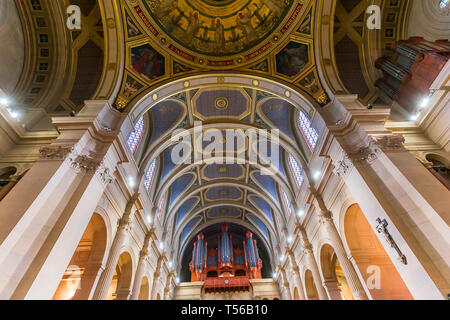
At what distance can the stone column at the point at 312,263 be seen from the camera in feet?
34.8

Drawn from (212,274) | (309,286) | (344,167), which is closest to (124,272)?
(309,286)

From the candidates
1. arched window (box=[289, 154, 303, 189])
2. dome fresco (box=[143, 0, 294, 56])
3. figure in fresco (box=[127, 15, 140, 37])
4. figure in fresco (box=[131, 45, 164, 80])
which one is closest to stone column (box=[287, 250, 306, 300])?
arched window (box=[289, 154, 303, 189])

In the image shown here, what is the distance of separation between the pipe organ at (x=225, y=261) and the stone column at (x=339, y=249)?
1365cm

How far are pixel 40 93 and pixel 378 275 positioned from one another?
15626 mm

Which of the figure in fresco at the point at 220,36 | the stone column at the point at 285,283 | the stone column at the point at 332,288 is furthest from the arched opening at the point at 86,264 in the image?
the stone column at the point at 285,283

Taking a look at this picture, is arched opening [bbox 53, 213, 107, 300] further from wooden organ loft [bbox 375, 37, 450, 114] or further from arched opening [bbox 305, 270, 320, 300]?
wooden organ loft [bbox 375, 37, 450, 114]

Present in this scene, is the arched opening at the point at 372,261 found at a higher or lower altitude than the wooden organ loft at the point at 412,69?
lower

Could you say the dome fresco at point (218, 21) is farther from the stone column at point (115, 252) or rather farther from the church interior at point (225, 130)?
the stone column at point (115, 252)

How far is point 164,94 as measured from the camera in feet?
37.3

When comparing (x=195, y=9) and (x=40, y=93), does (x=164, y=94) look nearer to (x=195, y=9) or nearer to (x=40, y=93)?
(x=195, y=9)

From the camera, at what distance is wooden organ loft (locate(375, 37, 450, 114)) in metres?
8.02

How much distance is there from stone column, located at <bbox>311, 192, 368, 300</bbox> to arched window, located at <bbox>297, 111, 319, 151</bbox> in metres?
2.53

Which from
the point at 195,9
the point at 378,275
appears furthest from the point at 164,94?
the point at 378,275
